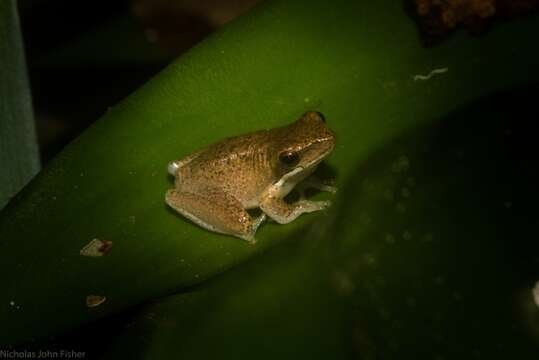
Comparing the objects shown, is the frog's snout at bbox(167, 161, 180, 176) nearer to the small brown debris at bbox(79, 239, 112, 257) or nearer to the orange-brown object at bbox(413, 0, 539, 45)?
the small brown debris at bbox(79, 239, 112, 257)

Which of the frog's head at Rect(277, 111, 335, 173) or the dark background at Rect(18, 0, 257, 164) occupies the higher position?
the dark background at Rect(18, 0, 257, 164)

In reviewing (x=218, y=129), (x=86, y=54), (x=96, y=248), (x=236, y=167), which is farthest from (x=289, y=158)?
(x=86, y=54)

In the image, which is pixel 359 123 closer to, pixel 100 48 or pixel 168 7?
pixel 100 48

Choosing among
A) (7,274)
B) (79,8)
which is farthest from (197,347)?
(79,8)

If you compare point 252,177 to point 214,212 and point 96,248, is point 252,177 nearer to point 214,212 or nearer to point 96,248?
point 214,212

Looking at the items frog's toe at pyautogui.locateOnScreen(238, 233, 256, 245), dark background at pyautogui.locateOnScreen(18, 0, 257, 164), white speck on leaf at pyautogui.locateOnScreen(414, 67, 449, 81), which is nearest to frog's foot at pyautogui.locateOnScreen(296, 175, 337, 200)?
frog's toe at pyautogui.locateOnScreen(238, 233, 256, 245)

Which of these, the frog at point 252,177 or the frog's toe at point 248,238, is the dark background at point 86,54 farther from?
the frog's toe at point 248,238
